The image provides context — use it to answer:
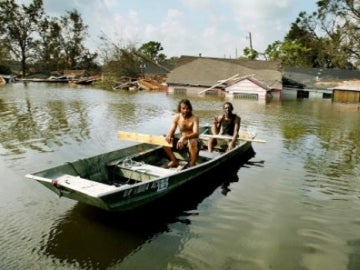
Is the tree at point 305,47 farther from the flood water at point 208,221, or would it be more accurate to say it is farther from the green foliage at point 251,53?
the flood water at point 208,221

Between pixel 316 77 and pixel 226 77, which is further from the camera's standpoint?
pixel 316 77

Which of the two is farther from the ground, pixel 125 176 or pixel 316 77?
pixel 316 77

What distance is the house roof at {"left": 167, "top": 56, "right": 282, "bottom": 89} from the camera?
131 ft

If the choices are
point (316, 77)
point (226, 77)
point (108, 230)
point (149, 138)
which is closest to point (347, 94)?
point (316, 77)

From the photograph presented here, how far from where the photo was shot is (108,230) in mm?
6191

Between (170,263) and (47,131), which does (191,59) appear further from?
(170,263)

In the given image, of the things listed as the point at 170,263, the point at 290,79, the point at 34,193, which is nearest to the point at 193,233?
the point at 170,263

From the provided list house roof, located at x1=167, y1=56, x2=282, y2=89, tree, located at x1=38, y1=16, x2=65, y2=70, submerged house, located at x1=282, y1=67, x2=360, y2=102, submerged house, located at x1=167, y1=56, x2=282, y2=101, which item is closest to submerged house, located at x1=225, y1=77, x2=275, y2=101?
submerged house, located at x1=167, y1=56, x2=282, y2=101

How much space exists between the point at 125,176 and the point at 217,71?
3595cm

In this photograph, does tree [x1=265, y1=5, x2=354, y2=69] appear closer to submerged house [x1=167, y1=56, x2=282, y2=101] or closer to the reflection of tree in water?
submerged house [x1=167, y1=56, x2=282, y2=101]

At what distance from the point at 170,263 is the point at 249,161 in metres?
6.25

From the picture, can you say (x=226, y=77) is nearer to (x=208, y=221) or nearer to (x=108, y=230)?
(x=208, y=221)

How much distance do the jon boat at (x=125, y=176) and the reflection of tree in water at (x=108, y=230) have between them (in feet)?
1.00

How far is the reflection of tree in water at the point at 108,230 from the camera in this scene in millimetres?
5445
